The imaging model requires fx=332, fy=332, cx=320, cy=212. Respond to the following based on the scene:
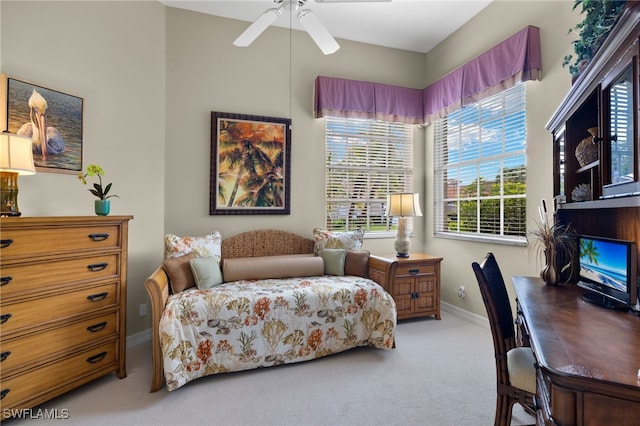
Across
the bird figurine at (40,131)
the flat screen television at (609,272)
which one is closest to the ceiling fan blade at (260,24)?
the bird figurine at (40,131)

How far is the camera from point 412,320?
372 centimetres

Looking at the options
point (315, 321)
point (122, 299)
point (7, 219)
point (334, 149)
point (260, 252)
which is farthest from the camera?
point (334, 149)

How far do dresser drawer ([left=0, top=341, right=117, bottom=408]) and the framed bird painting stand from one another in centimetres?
139

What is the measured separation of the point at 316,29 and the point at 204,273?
215cm

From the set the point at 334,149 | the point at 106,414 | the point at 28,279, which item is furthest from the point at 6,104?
the point at 334,149

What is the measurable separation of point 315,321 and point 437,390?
101 centimetres

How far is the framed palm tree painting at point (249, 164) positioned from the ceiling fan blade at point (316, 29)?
4.18 feet

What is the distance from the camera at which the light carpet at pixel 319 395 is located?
1.98 metres

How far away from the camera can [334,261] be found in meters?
3.40

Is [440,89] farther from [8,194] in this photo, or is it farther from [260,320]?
[8,194]

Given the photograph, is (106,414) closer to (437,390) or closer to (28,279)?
(28,279)

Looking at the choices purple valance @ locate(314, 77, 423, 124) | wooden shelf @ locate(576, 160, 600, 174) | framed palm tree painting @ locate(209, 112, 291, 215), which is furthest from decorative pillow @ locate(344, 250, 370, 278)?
wooden shelf @ locate(576, 160, 600, 174)

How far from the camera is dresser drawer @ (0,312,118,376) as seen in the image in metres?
1.89

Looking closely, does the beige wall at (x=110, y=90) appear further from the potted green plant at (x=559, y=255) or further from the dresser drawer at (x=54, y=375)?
the potted green plant at (x=559, y=255)
